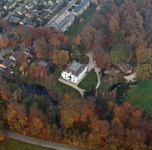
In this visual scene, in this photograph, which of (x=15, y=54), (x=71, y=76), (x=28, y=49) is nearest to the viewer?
(x=71, y=76)

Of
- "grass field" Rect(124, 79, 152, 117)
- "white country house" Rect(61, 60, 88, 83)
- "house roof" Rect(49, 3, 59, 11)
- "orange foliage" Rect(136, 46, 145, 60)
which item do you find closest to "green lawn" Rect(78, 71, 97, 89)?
"white country house" Rect(61, 60, 88, 83)

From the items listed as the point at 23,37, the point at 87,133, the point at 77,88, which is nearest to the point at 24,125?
the point at 87,133

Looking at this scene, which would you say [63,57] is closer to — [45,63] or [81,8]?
[45,63]

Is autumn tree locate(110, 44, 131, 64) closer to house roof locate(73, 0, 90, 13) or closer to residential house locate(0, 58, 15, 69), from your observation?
residential house locate(0, 58, 15, 69)

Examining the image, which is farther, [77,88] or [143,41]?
[143,41]

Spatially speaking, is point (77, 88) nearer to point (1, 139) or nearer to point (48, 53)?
point (48, 53)

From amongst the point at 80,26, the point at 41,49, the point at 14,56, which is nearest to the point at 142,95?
the point at 41,49
